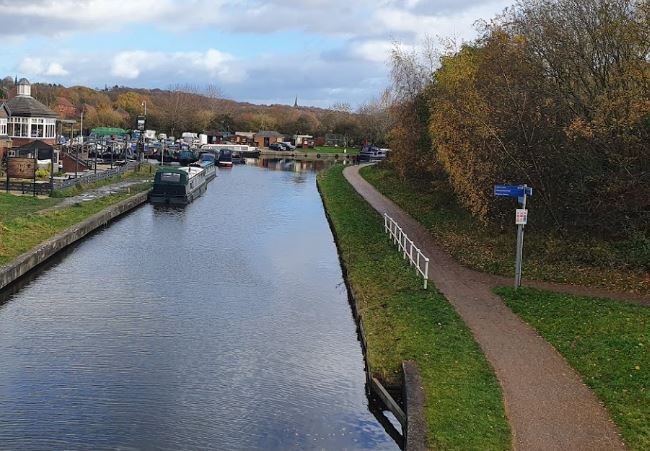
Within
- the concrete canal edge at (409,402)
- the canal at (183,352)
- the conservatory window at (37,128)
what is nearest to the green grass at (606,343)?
the concrete canal edge at (409,402)

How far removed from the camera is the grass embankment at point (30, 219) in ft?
72.0

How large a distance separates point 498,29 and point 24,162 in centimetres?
2249

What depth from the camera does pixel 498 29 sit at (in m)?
26.2

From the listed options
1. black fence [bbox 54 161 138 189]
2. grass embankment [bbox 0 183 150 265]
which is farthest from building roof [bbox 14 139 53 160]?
grass embankment [bbox 0 183 150 265]

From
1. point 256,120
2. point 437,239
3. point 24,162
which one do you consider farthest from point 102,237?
point 256,120

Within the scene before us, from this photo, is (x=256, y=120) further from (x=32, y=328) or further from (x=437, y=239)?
(x=32, y=328)

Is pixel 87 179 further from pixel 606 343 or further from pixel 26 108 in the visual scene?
pixel 606 343

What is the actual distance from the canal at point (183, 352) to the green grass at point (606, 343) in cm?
339

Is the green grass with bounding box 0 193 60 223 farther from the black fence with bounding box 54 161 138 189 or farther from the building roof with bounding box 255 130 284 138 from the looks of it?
the building roof with bounding box 255 130 284 138

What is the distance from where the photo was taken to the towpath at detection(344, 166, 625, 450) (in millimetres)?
9688

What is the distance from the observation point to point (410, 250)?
22.0 metres

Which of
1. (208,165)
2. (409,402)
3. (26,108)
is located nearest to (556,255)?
(409,402)

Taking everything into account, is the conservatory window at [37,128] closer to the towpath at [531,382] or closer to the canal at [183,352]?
the canal at [183,352]

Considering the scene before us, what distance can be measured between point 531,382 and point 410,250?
34.6 feet
